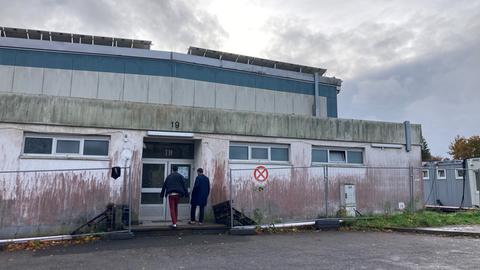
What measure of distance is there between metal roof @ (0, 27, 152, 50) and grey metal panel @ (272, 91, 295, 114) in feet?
22.9

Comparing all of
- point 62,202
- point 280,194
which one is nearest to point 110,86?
point 62,202

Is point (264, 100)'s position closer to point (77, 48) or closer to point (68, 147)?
point (77, 48)

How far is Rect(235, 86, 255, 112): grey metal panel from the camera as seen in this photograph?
1864cm

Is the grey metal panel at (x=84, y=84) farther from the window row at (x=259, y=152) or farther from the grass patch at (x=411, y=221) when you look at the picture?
the grass patch at (x=411, y=221)

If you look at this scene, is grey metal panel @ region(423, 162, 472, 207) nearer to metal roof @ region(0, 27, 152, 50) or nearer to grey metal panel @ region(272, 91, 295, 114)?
grey metal panel @ region(272, 91, 295, 114)

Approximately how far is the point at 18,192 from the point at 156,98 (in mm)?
7891

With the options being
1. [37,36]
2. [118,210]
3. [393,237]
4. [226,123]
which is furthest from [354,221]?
[37,36]

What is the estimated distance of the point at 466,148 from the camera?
1870 inches

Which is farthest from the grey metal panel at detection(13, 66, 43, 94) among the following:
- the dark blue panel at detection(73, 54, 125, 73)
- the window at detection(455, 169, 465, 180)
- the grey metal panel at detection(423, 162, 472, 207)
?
the window at detection(455, 169, 465, 180)

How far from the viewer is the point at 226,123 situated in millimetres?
12477

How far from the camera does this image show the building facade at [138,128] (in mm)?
10531

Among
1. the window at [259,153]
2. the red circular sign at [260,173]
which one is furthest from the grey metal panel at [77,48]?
the red circular sign at [260,173]

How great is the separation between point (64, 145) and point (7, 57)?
26.6 ft

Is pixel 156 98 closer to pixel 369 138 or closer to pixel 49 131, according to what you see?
pixel 49 131
